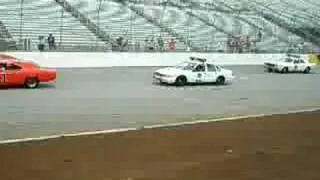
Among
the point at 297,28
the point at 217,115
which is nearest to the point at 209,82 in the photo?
the point at 217,115

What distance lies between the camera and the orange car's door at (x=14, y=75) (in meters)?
21.1

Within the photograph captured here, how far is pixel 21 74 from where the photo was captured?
70.2 ft

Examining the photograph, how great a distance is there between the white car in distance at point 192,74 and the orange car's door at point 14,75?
6.27 meters

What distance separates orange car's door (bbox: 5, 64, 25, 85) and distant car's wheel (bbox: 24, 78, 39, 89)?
0.76 feet

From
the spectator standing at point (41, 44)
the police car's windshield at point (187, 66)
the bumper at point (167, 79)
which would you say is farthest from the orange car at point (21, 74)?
the spectator standing at point (41, 44)

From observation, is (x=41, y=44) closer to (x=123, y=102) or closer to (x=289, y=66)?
(x=123, y=102)

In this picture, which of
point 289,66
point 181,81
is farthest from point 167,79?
point 289,66

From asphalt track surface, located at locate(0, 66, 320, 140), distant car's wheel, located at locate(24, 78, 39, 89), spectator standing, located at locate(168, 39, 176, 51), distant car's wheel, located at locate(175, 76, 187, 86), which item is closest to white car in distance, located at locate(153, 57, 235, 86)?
distant car's wheel, located at locate(175, 76, 187, 86)

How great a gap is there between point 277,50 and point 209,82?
22879 millimetres

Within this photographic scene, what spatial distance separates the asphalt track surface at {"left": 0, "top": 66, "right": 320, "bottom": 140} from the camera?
44.3ft

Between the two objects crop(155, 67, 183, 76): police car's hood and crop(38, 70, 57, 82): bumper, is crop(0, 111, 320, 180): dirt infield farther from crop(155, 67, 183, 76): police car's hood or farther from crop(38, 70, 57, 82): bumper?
crop(155, 67, 183, 76): police car's hood

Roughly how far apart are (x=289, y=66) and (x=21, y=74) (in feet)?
69.8

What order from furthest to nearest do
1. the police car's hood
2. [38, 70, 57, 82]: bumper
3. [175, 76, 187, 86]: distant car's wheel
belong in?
[175, 76, 187, 86]: distant car's wheel < the police car's hood < [38, 70, 57, 82]: bumper

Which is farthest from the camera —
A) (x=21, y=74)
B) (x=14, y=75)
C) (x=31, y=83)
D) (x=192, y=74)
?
(x=192, y=74)
